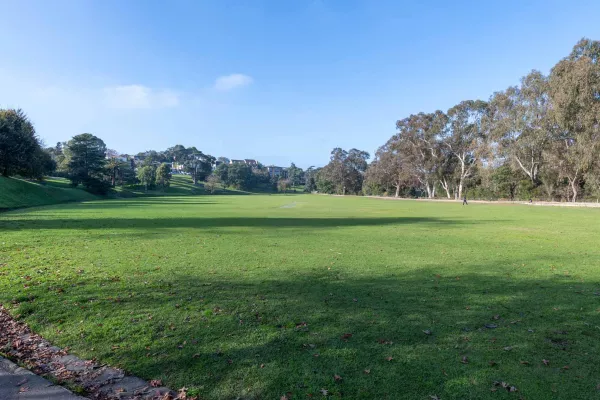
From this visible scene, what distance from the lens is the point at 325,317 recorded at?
5914 millimetres

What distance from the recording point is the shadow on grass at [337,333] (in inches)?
156

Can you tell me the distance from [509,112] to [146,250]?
6217 centimetres

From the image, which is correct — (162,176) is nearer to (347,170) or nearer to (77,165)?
(77,165)

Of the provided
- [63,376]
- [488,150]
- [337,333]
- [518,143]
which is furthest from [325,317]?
[488,150]

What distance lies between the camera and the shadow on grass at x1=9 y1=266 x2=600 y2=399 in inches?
156

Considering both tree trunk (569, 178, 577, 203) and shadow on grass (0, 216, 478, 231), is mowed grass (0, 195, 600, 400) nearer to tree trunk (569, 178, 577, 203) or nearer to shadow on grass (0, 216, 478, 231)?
shadow on grass (0, 216, 478, 231)

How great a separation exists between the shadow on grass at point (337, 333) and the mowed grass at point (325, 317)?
0.08 ft

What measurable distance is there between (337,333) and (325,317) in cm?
66

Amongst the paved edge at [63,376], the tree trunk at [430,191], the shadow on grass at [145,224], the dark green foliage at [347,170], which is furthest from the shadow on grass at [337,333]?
the dark green foliage at [347,170]

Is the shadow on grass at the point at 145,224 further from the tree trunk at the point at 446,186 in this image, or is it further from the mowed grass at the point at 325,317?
the tree trunk at the point at 446,186

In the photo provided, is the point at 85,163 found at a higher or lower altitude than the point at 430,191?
higher

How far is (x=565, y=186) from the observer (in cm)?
5975

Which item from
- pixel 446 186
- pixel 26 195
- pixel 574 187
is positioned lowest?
pixel 26 195

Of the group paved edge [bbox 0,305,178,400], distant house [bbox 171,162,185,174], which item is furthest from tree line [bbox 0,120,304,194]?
paved edge [bbox 0,305,178,400]
